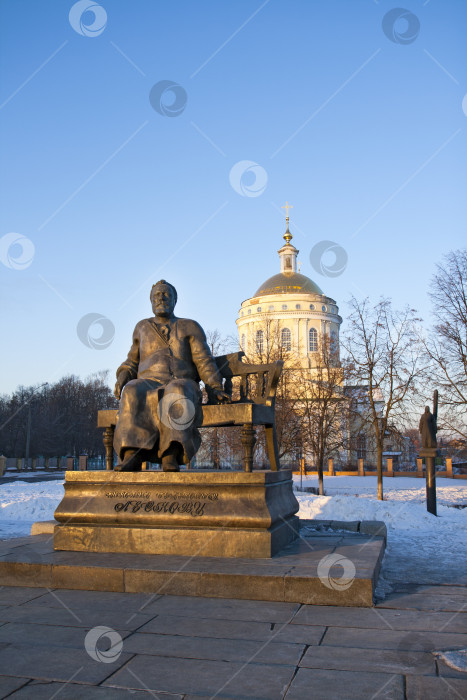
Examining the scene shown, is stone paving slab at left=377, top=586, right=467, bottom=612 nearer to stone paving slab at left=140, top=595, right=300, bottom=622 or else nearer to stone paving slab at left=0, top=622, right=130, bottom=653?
stone paving slab at left=140, top=595, right=300, bottom=622

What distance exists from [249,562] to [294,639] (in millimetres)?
1456

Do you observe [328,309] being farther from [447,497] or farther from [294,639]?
[294,639]

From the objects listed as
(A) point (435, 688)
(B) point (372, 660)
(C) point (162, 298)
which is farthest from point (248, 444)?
(A) point (435, 688)

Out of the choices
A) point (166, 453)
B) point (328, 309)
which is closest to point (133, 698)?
point (166, 453)

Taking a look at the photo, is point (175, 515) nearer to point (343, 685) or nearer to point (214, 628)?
point (214, 628)

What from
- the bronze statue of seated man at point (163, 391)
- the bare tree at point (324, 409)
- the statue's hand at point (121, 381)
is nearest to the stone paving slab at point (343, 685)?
the bronze statue of seated man at point (163, 391)

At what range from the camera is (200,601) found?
4363mm

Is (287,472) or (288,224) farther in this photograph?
(288,224)

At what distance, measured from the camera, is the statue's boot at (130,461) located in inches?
233

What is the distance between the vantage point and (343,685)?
9.18 ft

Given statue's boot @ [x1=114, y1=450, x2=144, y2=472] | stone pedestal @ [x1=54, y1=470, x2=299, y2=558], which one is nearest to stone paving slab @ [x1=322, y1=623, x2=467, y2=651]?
stone pedestal @ [x1=54, y1=470, x2=299, y2=558]

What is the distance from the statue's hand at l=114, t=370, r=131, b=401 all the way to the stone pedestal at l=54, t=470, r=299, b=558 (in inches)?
42.0

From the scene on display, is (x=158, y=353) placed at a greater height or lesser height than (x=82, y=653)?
greater

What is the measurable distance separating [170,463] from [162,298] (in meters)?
1.94
